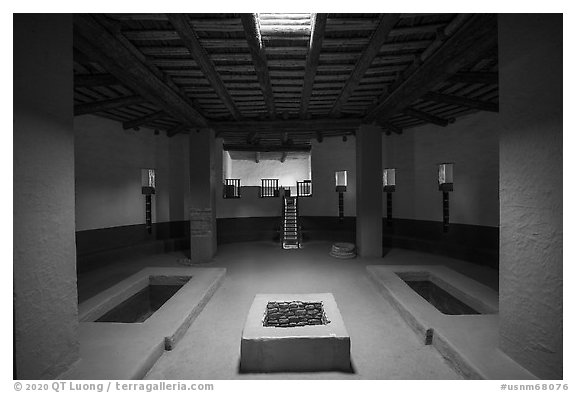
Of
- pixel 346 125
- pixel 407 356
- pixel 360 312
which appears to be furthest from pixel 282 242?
pixel 407 356

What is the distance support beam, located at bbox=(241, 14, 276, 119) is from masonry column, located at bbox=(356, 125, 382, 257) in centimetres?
371

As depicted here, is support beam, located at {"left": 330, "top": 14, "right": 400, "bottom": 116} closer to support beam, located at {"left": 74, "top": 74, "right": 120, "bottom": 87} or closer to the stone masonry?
the stone masonry

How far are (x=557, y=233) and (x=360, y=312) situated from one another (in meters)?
3.42

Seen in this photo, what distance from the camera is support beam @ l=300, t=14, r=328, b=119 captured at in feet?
13.0

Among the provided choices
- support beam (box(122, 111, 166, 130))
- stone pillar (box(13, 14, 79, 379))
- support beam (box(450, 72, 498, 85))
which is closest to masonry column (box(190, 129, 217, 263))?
support beam (box(122, 111, 166, 130))

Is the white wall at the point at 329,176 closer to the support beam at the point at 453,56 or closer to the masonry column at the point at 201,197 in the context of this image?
the masonry column at the point at 201,197

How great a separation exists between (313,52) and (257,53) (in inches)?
40.5

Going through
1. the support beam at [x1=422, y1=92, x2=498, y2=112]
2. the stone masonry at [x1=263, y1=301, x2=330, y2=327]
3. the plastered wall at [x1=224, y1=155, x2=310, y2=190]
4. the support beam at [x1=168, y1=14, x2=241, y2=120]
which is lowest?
the stone masonry at [x1=263, y1=301, x2=330, y2=327]

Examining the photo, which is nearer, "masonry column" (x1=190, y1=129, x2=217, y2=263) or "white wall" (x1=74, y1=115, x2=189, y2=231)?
"white wall" (x1=74, y1=115, x2=189, y2=231)

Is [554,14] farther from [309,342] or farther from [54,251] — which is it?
[54,251]

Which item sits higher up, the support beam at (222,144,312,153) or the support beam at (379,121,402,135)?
the support beam at (379,121,402,135)

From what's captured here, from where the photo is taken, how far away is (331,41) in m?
4.52

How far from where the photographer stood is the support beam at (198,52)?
387 cm

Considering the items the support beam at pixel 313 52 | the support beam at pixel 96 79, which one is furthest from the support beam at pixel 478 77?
the support beam at pixel 96 79
